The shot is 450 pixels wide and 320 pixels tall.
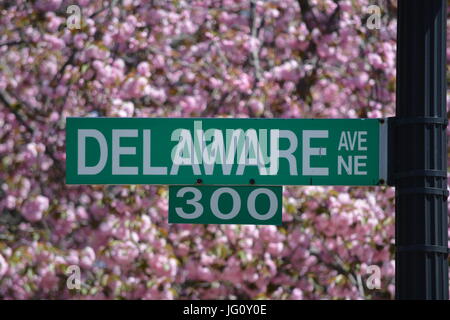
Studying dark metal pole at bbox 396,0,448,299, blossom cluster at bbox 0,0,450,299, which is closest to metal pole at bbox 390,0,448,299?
dark metal pole at bbox 396,0,448,299

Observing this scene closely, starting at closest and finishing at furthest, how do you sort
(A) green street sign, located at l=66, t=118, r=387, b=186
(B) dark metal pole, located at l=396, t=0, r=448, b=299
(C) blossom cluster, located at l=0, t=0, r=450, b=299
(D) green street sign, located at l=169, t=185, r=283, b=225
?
(B) dark metal pole, located at l=396, t=0, r=448, b=299, (A) green street sign, located at l=66, t=118, r=387, b=186, (D) green street sign, located at l=169, t=185, r=283, b=225, (C) blossom cluster, located at l=0, t=0, r=450, b=299

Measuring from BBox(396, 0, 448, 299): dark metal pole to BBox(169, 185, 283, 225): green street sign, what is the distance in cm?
77

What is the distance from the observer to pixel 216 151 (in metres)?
4.84

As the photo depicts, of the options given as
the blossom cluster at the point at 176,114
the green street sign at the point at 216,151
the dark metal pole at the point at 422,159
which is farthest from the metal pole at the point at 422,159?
the blossom cluster at the point at 176,114

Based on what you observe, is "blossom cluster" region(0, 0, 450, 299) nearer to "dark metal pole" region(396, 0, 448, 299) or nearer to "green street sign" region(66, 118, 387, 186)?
"green street sign" region(66, 118, 387, 186)

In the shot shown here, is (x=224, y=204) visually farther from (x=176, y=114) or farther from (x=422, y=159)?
(x=176, y=114)

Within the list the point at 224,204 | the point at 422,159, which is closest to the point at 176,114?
the point at 224,204

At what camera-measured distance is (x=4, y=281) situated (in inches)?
406

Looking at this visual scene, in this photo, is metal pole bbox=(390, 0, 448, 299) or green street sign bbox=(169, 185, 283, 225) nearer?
metal pole bbox=(390, 0, 448, 299)

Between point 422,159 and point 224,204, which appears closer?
point 422,159

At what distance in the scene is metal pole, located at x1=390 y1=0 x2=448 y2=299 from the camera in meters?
4.37
